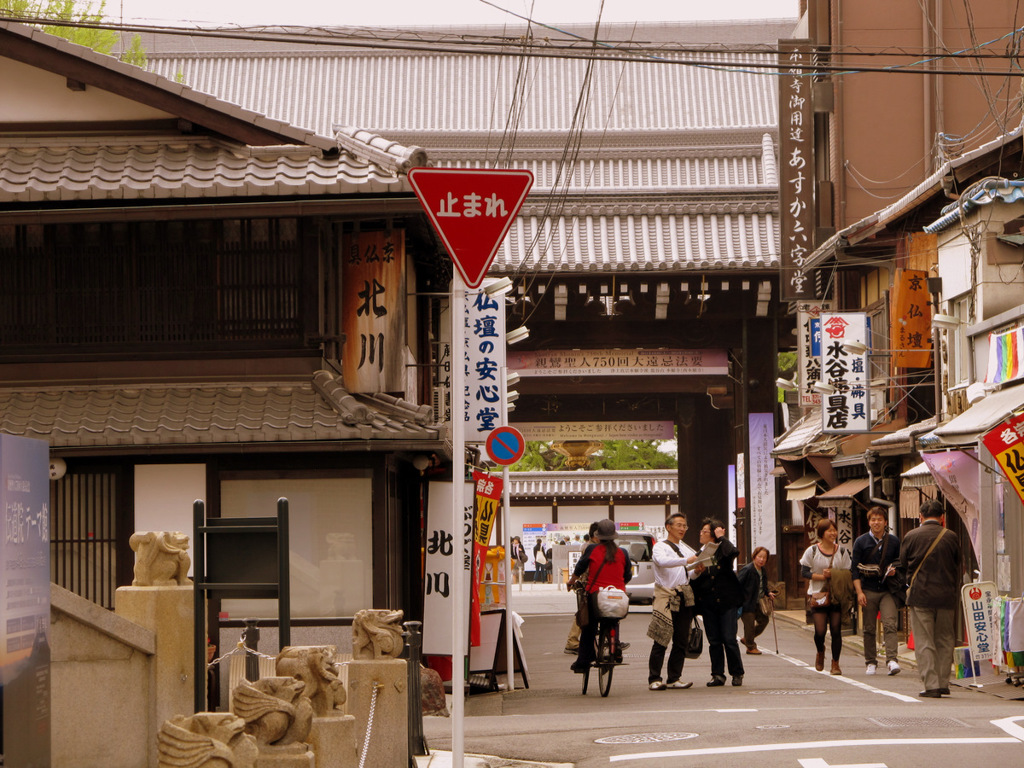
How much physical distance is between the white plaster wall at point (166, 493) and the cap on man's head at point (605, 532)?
176 inches

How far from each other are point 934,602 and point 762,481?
14286mm

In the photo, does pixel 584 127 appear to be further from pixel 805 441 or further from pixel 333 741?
pixel 333 741

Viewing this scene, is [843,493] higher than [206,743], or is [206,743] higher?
[843,493]

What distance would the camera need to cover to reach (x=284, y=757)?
25.4 feet

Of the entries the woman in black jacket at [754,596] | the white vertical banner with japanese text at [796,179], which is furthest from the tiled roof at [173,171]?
the white vertical banner with japanese text at [796,179]

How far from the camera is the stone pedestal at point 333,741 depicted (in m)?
8.61

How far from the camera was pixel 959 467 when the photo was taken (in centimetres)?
1686

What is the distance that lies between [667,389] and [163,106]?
1748cm

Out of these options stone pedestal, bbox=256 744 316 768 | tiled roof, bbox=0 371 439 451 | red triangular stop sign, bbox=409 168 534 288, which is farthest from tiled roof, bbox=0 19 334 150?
stone pedestal, bbox=256 744 316 768

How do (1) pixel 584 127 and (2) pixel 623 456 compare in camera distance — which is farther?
(2) pixel 623 456

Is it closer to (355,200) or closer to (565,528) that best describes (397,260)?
(355,200)

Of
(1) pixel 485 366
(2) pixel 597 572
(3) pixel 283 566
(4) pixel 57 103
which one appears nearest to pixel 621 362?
(1) pixel 485 366

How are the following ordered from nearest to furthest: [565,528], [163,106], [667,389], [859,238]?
[163,106], [859,238], [667,389], [565,528]

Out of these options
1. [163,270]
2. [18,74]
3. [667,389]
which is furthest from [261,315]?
[667,389]
